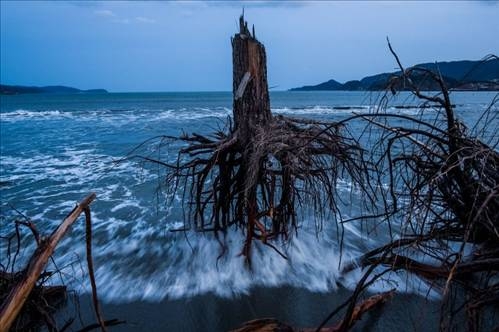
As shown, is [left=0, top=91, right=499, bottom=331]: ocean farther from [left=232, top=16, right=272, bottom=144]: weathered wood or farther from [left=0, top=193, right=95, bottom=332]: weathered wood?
[left=0, top=193, right=95, bottom=332]: weathered wood

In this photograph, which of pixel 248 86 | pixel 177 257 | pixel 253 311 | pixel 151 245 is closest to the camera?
pixel 253 311

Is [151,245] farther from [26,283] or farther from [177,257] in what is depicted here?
[26,283]

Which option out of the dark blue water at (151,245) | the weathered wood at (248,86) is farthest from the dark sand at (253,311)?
the weathered wood at (248,86)

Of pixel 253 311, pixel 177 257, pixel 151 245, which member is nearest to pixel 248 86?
pixel 253 311

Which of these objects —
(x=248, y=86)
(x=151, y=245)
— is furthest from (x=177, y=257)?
(x=248, y=86)

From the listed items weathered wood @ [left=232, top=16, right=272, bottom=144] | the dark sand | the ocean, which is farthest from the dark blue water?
weathered wood @ [left=232, top=16, right=272, bottom=144]

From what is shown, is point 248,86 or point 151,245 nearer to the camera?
point 248,86

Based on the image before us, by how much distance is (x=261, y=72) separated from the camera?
5730 mm

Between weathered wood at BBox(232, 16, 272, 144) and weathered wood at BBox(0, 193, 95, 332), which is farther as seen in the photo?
weathered wood at BBox(232, 16, 272, 144)

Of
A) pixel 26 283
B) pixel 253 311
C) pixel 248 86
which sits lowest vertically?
pixel 253 311

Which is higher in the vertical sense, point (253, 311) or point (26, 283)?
point (26, 283)

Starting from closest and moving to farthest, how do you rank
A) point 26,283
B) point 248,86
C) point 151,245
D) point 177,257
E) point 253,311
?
point 26,283
point 253,311
point 248,86
point 177,257
point 151,245

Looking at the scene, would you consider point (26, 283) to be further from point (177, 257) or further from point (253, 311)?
point (177, 257)

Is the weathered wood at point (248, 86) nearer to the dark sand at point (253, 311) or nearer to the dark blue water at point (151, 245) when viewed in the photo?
the dark blue water at point (151, 245)
